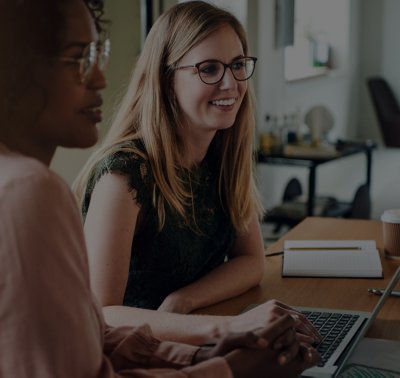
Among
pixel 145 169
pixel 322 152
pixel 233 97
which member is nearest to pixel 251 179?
pixel 233 97

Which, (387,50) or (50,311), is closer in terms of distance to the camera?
(50,311)

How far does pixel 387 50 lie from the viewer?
8.84 m

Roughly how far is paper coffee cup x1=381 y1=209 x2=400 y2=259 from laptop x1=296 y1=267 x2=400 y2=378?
411 millimetres

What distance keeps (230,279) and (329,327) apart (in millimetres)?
326

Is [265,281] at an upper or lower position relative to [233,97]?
lower

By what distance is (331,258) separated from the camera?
1947mm

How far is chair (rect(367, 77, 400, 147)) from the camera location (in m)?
8.59

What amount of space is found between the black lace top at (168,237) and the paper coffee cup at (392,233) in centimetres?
43

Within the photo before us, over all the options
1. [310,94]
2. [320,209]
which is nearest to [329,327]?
[320,209]

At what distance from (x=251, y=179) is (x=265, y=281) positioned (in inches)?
11.6

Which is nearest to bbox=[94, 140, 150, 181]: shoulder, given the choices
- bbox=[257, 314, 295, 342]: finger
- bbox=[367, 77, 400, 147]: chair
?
bbox=[257, 314, 295, 342]: finger

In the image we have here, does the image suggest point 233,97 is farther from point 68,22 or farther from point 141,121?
point 68,22

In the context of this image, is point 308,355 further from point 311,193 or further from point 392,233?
point 311,193

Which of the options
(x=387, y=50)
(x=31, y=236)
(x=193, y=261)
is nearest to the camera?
(x=31, y=236)
